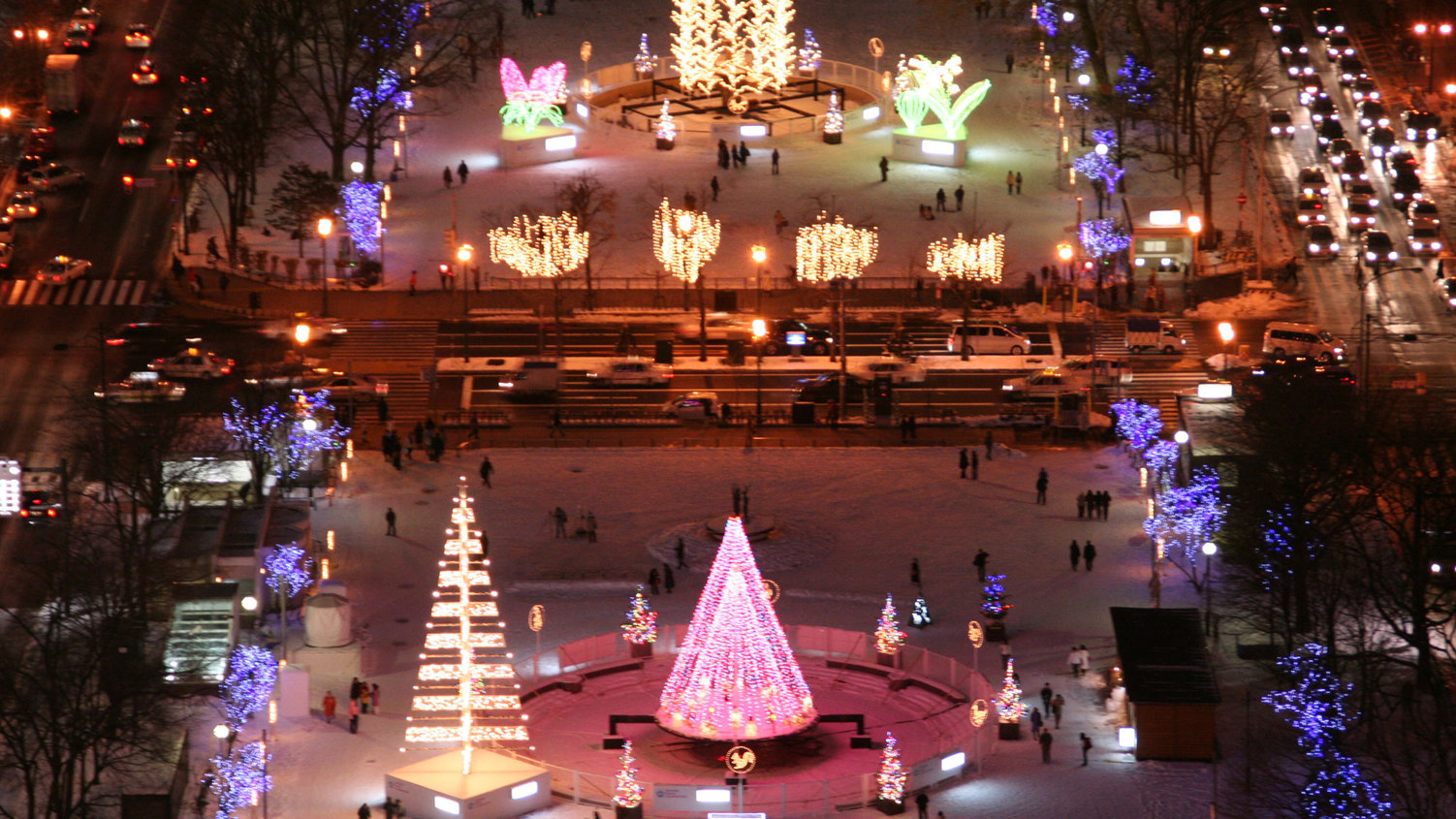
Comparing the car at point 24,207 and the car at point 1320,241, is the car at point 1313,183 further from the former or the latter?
the car at point 24,207

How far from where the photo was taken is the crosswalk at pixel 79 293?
98.8 meters

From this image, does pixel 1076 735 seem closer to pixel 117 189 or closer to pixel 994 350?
pixel 994 350

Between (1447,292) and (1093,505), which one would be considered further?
(1447,292)

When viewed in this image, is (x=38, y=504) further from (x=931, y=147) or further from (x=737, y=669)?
(x=931, y=147)

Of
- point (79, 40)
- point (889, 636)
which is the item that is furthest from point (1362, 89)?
point (79, 40)

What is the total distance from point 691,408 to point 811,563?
542 inches

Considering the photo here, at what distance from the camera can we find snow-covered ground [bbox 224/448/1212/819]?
64062 mm

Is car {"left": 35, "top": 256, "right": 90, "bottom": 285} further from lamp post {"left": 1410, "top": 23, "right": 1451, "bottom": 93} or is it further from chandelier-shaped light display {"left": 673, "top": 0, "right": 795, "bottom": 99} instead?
lamp post {"left": 1410, "top": 23, "right": 1451, "bottom": 93}

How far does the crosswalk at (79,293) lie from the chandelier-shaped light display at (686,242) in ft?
60.6

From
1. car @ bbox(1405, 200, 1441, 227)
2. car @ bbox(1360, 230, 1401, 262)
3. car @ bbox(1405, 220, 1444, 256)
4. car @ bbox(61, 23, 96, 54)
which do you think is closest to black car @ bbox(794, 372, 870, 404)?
car @ bbox(1360, 230, 1401, 262)

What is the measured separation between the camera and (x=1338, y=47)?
382 feet

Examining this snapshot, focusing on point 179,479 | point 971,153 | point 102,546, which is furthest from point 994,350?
point 102,546

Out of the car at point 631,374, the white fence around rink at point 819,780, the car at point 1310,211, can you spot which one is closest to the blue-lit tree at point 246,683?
the white fence around rink at point 819,780

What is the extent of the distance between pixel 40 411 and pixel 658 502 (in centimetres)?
2028
